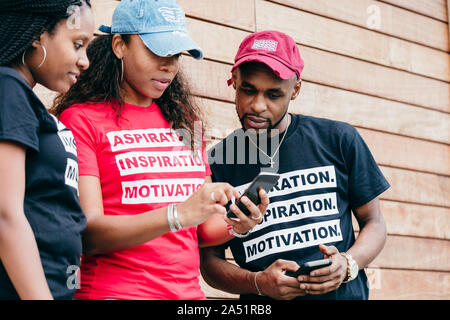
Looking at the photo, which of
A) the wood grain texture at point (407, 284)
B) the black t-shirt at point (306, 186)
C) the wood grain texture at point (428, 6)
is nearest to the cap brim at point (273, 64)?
the black t-shirt at point (306, 186)

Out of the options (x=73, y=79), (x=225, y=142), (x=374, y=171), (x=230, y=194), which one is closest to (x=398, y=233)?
(x=374, y=171)

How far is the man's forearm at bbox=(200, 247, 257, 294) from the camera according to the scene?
2.21 m

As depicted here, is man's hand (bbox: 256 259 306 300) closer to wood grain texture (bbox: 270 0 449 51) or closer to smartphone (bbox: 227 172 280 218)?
smartphone (bbox: 227 172 280 218)

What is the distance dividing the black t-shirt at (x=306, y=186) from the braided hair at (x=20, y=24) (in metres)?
1.00

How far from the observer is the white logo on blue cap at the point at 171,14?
2.02m

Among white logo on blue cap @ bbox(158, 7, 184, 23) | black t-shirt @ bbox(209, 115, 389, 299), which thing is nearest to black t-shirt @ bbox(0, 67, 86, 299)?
white logo on blue cap @ bbox(158, 7, 184, 23)

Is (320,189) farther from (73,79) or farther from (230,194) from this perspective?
(73,79)

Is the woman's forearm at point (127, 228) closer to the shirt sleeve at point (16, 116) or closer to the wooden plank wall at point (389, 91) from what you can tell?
the shirt sleeve at point (16, 116)

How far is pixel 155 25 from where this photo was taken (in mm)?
1983

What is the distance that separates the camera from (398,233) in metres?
3.54

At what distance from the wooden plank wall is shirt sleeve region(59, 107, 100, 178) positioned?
3.64 ft

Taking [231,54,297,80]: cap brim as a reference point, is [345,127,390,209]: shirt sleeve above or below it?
below

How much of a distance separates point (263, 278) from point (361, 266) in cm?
38

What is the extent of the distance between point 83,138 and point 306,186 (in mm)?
875
